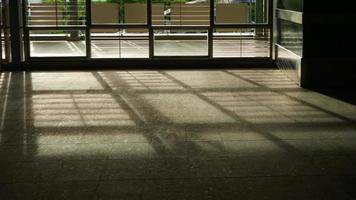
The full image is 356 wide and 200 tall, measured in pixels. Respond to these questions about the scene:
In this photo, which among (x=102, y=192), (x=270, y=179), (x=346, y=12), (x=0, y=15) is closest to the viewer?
(x=102, y=192)

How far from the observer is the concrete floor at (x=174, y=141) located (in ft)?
13.6

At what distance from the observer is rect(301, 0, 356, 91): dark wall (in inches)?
334

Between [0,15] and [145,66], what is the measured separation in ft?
9.54

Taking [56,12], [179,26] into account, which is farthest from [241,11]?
[56,12]

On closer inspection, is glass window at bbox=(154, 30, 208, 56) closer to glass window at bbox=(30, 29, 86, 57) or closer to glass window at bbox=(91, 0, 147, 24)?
glass window at bbox=(91, 0, 147, 24)

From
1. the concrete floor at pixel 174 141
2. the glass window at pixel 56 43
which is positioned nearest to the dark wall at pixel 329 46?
the concrete floor at pixel 174 141

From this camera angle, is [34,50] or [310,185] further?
[34,50]

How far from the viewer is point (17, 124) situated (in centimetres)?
632

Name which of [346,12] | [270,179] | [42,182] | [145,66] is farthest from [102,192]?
[145,66]

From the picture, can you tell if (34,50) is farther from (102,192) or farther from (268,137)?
(102,192)

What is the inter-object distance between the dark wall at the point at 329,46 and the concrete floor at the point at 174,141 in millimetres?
519

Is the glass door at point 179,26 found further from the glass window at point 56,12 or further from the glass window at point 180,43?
the glass window at point 56,12

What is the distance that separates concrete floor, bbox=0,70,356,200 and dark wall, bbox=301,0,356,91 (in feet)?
1.70

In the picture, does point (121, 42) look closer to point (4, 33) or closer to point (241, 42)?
point (4, 33)
